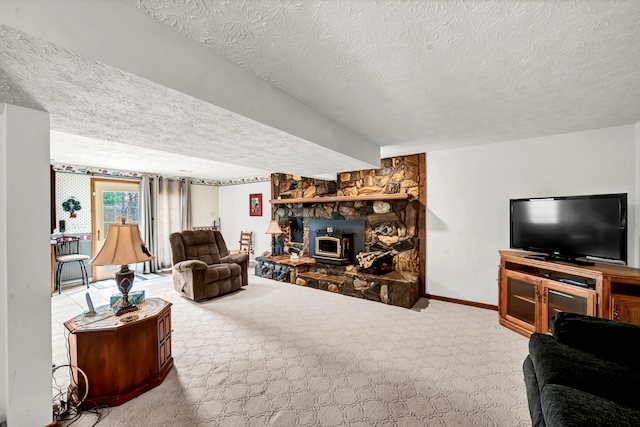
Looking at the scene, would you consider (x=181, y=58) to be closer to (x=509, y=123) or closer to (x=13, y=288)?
(x=13, y=288)

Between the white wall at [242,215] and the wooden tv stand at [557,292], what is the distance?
481 centimetres

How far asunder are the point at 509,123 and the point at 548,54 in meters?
1.41

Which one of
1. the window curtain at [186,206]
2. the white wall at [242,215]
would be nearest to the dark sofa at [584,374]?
the white wall at [242,215]

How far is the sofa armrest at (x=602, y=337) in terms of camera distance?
1479mm

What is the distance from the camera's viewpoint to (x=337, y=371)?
7.32 ft

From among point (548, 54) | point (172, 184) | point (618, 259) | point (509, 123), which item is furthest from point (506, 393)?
point (172, 184)

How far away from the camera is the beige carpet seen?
5.77ft

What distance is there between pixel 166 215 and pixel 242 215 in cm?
178

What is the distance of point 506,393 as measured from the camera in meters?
1.97

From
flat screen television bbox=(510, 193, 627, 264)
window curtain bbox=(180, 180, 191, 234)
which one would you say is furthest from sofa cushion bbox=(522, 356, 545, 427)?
window curtain bbox=(180, 180, 191, 234)

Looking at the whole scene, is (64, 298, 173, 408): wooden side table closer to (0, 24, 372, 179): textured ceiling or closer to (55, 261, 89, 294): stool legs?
(0, 24, 372, 179): textured ceiling

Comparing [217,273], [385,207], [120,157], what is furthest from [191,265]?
[385,207]

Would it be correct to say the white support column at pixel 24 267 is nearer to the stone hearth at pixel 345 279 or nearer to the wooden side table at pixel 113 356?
the wooden side table at pixel 113 356

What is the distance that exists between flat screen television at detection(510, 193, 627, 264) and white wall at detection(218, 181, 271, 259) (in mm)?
4967
